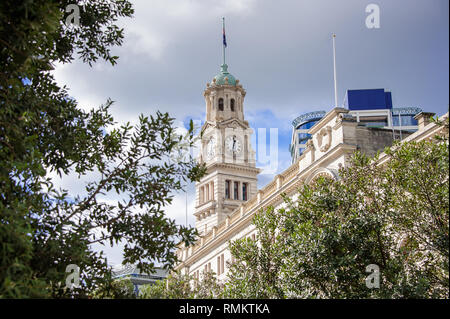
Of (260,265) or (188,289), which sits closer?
(260,265)

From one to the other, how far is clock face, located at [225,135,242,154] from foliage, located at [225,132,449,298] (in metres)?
58.4

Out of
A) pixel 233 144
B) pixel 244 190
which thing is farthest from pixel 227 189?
pixel 233 144

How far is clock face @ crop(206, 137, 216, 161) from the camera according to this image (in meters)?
79.1

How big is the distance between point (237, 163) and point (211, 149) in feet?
13.5

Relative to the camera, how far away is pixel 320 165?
37.5 meters

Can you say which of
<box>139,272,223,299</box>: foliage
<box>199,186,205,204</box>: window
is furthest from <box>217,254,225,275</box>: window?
<box>199,186,205,204</box>: window

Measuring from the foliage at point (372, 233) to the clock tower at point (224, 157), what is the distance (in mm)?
54751

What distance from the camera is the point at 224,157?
7825cm

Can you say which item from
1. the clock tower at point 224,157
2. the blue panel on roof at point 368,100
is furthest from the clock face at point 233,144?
the blue panel on roof at point 368,100

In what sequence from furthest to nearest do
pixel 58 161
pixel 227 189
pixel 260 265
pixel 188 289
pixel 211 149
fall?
pixel 211 149 → pixel 227 189 → pixel 188 289 → pixel 260 265 → pixel 58 161

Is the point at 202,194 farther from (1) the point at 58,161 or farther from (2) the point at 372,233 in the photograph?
(1) the point at 58,161

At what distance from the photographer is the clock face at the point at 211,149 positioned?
260ft
